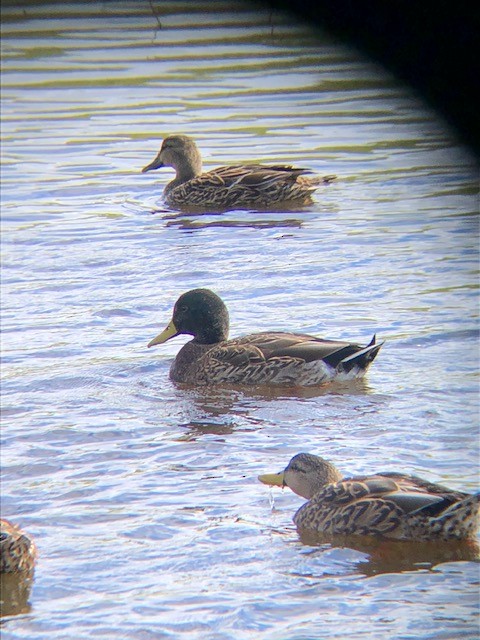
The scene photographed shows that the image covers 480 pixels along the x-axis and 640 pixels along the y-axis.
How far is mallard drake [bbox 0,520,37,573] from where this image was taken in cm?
381

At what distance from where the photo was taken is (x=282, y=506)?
4758 mm

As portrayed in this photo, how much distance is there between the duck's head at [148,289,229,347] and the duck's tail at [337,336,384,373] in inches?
46.9

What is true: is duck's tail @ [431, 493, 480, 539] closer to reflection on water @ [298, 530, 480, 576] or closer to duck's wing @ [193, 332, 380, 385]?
reflection on water @ [298, 530, 480, 576]

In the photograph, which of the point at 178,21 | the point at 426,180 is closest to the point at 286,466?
the point at 178,21

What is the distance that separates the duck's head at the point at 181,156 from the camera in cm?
1177

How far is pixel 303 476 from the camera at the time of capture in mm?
4602

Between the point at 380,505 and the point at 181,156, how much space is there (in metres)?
7.98

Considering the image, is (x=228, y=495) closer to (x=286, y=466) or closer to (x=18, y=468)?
(x=286, y=466)

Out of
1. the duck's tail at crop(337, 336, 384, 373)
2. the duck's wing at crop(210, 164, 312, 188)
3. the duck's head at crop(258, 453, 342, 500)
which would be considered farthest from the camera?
the duck's wing at crop(210, 164, 312, 188)

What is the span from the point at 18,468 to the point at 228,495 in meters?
1.02

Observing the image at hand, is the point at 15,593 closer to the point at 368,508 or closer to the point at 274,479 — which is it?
the point at 274,479

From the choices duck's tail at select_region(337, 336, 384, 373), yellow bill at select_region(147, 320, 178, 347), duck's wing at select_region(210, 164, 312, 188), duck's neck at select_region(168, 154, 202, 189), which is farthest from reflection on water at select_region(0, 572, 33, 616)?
duck's neck at select_region(168, 154, 202, 189)

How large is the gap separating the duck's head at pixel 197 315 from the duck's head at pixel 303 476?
8.82 ft

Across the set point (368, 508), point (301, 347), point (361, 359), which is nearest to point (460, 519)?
point (368, 508)
